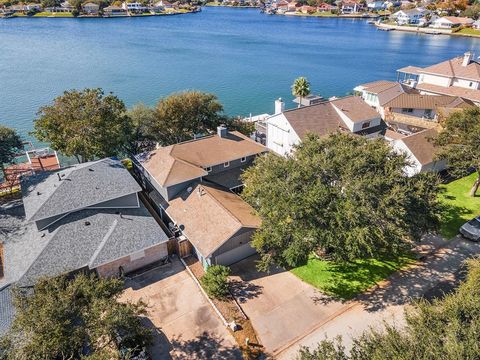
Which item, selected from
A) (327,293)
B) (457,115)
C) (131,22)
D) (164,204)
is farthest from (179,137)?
(131,22)

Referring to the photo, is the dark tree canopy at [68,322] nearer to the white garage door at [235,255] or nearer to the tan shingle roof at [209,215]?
the tan shingle roof at [209,215]

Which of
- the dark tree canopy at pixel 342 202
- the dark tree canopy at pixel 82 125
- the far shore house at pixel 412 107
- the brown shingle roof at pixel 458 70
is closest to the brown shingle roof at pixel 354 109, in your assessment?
the far shore house at pixel 412 107

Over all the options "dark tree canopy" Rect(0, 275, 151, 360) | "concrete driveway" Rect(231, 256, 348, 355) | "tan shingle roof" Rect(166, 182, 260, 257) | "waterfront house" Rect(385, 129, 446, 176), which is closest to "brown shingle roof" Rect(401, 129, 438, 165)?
"waterfront house" Rect(385, 129, 446, 176)

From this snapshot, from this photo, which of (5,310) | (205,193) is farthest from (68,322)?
(205,193)

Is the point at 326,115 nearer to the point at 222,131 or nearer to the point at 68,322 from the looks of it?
the point at 222,131

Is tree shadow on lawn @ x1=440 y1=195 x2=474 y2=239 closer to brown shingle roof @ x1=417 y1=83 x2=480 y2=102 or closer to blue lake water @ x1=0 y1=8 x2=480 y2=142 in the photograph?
brown shingle roof @ x1=417 y1=83 x2=480 y2=102

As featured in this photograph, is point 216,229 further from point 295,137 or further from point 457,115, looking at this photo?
point 457,115
